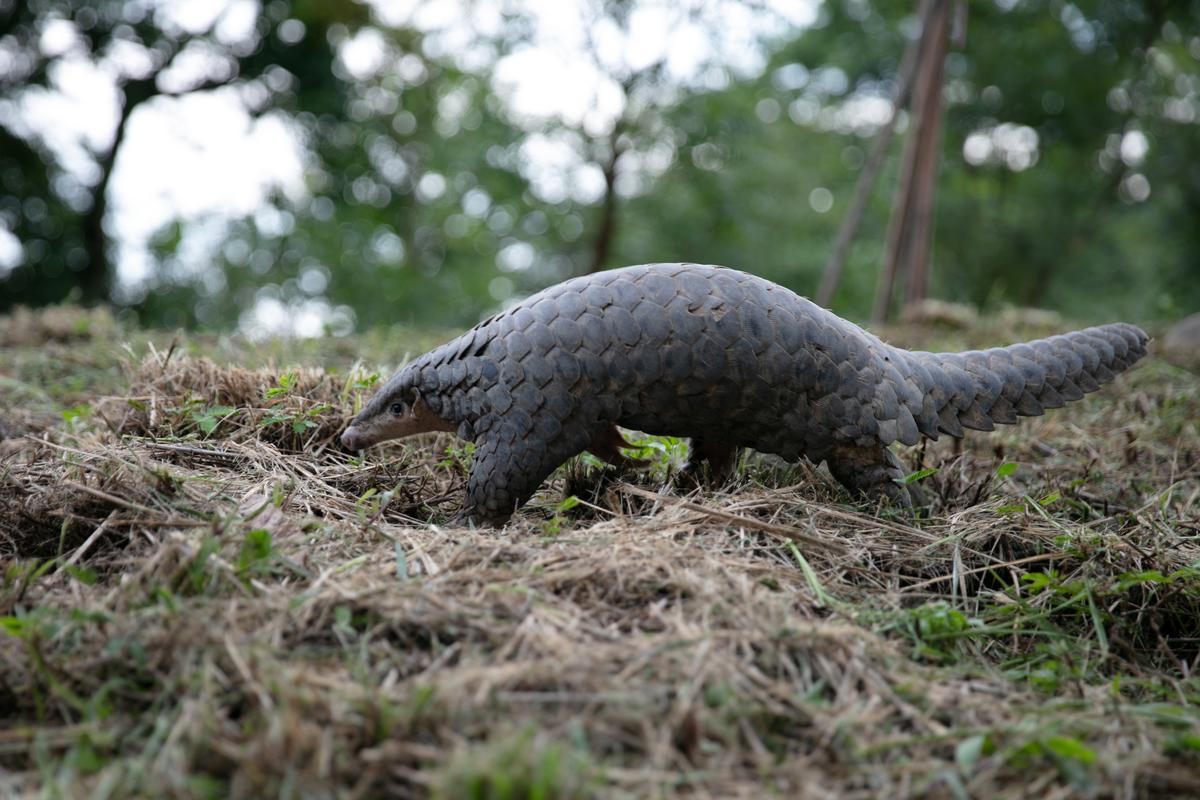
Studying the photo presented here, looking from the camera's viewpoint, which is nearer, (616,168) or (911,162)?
(911,162)

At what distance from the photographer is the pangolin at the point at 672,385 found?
9.12 ft

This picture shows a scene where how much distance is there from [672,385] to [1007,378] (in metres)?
1.24

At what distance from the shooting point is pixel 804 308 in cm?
293

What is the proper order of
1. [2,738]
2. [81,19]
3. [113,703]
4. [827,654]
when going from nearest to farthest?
[2,738] < [113,703] < [827,654] < [81,19]

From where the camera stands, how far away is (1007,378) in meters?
3.17

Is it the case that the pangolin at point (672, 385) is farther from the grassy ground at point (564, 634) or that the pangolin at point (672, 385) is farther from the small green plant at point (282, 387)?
the small green plant at point (282, 387)

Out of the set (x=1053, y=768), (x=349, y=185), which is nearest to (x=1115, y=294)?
(x=349, y=185)

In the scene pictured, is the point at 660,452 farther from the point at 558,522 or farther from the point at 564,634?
the point at 564,634

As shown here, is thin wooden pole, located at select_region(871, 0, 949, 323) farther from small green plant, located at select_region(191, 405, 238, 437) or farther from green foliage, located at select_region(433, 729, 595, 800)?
green foliage, located at select_region(433, 729, 595, 800)

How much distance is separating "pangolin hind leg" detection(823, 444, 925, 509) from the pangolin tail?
17 centimetres

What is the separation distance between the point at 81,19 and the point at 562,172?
759cm

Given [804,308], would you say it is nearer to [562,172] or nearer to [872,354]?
[872,354]

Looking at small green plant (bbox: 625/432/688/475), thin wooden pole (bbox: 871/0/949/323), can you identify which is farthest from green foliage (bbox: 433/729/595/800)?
thin wooden pole (bbox: 871/0/949/323)

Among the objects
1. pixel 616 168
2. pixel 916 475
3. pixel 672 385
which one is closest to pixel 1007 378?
pixel 916 475
